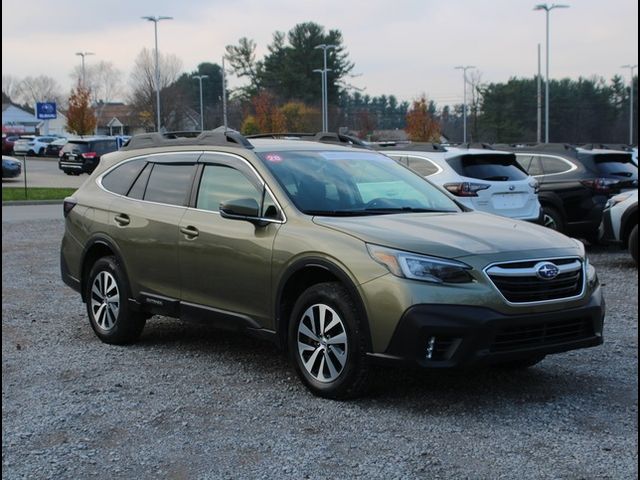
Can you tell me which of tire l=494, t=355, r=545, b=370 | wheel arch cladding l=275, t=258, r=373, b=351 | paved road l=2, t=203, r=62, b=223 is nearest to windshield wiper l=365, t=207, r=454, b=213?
wheel arch cladding l=275, t=258, r=373, b=351

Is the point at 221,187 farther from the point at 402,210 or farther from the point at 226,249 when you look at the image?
the point at 402,210

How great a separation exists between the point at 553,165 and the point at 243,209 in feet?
29.6

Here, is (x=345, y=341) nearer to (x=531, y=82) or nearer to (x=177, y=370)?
(x=177, y=370)

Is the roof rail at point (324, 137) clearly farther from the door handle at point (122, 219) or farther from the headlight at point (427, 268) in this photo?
the headlight at point (427, 268)

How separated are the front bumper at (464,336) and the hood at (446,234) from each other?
0.38 metres

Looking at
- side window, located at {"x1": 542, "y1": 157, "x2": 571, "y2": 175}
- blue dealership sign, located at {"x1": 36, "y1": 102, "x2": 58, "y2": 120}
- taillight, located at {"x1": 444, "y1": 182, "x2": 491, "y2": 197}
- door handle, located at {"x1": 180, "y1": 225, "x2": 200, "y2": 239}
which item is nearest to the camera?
door handle, located at {"x1": 180, "y1": 225, "x2": 200, "y2": 239}

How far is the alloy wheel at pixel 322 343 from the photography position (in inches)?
207

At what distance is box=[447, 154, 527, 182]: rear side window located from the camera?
11.4 meters

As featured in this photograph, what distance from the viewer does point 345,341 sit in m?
5.21

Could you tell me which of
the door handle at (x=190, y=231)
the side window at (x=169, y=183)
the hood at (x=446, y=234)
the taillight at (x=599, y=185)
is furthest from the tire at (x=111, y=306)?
the taillight at (x=599, y=185)

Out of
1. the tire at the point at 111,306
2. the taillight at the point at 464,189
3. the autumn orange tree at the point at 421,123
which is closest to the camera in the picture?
the tire at the point at 111,306

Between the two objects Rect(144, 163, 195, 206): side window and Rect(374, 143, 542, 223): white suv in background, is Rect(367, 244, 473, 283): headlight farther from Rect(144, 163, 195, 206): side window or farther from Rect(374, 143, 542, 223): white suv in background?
Rect(374, 143, 542, 223): white suv in background

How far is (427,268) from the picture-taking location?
197 inches

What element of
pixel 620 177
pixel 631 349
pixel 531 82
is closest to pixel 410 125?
pixel 531 82
